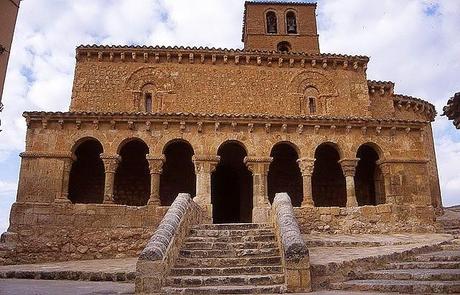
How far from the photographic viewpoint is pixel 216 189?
17.2 metres

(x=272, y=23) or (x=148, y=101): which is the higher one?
(x=272, y=23)

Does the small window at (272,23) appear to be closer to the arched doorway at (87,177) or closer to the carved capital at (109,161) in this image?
the arched doorway at (87,177)

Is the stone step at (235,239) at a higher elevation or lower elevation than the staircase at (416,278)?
higher

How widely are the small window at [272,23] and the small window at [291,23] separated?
0.70 meters

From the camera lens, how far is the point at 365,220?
13.4m

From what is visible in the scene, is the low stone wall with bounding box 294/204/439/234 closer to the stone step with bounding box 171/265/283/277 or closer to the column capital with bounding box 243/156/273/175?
the column capital with bounding box 243/156/273/175

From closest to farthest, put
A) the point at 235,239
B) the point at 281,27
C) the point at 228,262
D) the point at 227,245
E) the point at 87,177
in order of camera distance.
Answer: the point at 228,262
the point at 227,245
the point at 235,239
the point at 87,177
the point at 281,27

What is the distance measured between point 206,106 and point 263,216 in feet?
22.0

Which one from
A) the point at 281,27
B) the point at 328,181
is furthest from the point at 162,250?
the point at 281,27

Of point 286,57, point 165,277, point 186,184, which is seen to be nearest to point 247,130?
point 186,184

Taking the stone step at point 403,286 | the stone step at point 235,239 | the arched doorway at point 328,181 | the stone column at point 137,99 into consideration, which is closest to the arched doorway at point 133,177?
the stone column at point 137,99

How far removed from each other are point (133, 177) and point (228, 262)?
9.05 m

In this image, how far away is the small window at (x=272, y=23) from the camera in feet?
82.3

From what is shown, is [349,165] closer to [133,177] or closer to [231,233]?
[231,233]
